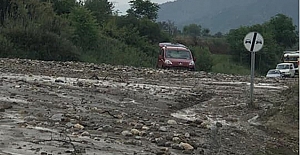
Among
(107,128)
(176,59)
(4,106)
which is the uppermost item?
(176,59)

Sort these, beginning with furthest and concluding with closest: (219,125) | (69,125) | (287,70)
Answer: (287,70) < (219,125) < (69,125)

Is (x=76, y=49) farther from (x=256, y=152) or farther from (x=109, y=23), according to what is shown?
(x=256, y=152)

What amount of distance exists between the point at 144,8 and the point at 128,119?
66.8m

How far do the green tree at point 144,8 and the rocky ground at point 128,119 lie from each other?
58.0 m

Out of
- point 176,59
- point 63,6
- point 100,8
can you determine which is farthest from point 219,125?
point 100,8

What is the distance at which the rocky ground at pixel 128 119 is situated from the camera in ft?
26.0

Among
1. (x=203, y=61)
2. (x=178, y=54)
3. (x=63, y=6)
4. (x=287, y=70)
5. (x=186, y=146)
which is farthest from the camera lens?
(x=203, y=61)

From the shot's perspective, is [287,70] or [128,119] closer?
[128,119]

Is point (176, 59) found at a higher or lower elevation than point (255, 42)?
lower

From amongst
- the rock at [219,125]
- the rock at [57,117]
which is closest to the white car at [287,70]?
the rock at [219,125]

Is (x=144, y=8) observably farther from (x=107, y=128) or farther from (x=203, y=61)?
(x=107, y=128)

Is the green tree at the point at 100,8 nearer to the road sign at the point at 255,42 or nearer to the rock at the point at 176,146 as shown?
the road sign at the point at 255,42

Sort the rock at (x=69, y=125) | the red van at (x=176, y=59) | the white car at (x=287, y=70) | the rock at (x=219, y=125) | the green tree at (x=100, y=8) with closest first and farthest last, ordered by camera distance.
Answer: the rock at (x=69, y=125) → the rock at (x=219, y=125) → the red van at (x=176, y=59) → the white car at (x=287, y=70) → the green tree at (x=100, y=8)

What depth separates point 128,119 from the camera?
10508mm
